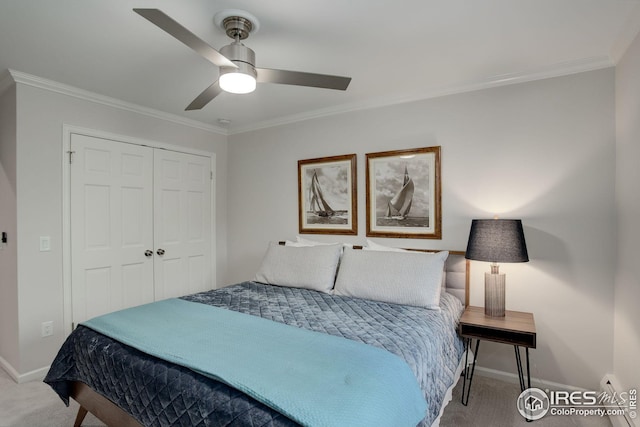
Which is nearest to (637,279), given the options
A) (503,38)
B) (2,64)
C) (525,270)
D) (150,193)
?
(525,270)

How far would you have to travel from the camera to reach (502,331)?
2246mm

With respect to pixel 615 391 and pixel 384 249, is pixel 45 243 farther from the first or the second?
pixel 615 391

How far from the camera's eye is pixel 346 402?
1199mm

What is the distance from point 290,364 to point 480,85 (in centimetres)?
253

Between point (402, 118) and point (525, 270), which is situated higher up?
point (402, 118)

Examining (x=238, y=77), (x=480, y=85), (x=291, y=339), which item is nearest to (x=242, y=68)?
(x=238, y=77)

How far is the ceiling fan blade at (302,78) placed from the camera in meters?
1.84

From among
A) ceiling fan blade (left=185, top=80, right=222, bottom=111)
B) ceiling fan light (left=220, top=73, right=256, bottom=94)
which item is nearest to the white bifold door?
ceiling fan blade (left=185, top=80, right=222, bottom=111)

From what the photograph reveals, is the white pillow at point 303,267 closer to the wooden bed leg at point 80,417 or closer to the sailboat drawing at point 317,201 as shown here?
the sailboat drawing at point 317,201

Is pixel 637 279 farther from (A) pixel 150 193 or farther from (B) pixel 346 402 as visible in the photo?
(A) pixel 150 193

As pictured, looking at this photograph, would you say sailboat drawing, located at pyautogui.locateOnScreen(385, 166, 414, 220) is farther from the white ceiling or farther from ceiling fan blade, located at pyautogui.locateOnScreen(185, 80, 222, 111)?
ceiling fan blade, located at pyautogui.locateOnScreen(185, 80, 222, 111)

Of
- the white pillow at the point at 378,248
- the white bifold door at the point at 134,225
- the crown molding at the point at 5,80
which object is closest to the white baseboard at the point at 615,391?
the white pillow at the point at 378,248

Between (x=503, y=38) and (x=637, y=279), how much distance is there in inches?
62.9

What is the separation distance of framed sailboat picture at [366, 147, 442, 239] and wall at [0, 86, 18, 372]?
293cm
